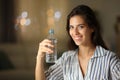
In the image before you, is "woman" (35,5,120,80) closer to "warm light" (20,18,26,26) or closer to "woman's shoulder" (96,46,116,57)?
"woman's shoulder" (96,46,116,57)

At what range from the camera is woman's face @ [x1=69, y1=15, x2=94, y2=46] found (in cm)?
134

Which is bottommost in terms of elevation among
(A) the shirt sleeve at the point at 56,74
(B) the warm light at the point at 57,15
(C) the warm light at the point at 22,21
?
(A) the shirt sleeve at the point at 56,74

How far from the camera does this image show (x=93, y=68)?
4.42 ft

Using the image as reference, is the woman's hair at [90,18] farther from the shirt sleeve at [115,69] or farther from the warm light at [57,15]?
the warm light at [57,15]

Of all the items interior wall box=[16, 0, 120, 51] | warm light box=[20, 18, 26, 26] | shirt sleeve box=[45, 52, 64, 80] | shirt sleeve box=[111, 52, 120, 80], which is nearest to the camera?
shirt sleeve box=[111, 52, 120, 80]

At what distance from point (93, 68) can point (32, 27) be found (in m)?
0.75

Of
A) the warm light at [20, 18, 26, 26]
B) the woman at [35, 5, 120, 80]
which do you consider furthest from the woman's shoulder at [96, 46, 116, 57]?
the warm light at [20, 18, 26, 26]

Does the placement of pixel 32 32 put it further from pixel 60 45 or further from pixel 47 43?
pixel 47 43

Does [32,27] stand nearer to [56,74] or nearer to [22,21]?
[22,21]

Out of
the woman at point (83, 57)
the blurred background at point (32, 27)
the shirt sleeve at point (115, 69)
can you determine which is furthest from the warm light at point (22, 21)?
the shirt sleeve at point (115, 69)

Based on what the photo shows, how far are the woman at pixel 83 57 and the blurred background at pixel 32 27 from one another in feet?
1.55

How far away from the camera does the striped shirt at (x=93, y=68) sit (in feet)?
4.34

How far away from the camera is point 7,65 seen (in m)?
2.04

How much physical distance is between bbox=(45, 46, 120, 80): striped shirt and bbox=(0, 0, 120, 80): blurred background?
1.60ft
